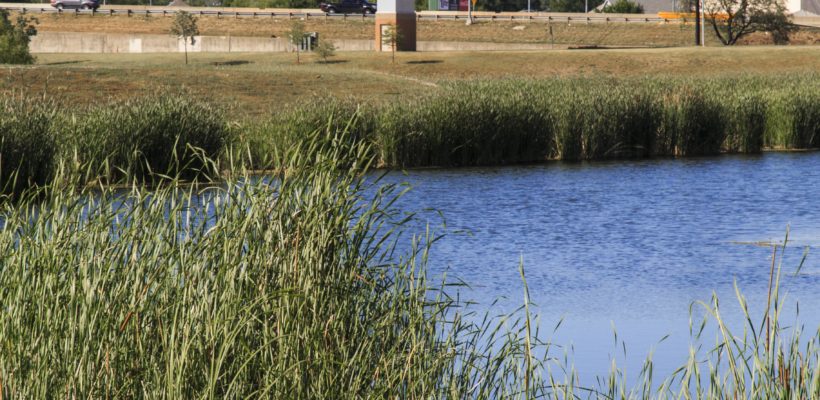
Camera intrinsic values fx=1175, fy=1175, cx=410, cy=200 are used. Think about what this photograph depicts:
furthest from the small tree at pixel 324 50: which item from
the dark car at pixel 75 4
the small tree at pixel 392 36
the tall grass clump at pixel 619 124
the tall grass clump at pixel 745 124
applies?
the dark car at pixel 75 4

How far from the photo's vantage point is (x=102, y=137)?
19828 mm

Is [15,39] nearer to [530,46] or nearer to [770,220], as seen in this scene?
[530,46]

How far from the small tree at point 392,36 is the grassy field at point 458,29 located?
688 inches

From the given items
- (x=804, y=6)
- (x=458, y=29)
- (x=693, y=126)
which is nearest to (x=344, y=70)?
(x=693, y=126)

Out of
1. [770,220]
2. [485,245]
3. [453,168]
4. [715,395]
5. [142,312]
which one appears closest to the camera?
[715,395]

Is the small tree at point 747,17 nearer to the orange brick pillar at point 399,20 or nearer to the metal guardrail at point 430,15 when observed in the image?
the metal guardrail at point 430,15

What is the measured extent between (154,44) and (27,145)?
6531 cm

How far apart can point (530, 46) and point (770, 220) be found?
188ft

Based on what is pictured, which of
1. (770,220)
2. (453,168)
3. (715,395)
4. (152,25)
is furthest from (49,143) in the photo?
(152,25)

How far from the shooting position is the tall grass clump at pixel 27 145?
18422mm

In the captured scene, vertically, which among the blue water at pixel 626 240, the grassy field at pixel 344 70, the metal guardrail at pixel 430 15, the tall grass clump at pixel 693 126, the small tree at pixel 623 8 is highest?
the small tree at pixel 623 8

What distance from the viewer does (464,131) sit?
1055 inches

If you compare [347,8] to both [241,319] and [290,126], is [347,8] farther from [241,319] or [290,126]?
[241,319]

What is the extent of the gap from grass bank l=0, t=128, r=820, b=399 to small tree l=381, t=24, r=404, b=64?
163 ft
